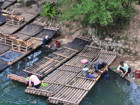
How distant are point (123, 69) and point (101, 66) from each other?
4.26 ft

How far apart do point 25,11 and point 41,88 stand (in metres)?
11.3

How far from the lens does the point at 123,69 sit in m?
14.8

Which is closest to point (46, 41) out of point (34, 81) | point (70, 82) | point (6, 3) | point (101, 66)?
point (70, 82)

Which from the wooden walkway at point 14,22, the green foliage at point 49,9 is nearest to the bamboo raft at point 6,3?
the wooden walkway at point 14,22

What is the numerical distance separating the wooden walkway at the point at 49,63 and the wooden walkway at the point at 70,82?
0.42 metres

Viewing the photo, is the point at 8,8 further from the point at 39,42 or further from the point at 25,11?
the point at 39,42

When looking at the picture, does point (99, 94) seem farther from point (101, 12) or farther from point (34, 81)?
point (101, 12)

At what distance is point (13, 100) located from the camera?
13.5 meters

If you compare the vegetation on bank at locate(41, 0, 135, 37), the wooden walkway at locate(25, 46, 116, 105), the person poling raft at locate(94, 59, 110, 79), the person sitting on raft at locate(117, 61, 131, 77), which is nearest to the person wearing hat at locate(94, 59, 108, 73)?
the person poling raft at locate(94, 59, 110, 79)

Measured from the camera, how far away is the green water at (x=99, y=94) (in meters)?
13.3

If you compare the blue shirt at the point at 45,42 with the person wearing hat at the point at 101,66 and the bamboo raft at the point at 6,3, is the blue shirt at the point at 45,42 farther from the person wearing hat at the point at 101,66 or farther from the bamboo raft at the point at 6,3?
the bamboo raft at the point at 6,3

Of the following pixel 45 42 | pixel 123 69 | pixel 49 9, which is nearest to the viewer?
pixel 123 69

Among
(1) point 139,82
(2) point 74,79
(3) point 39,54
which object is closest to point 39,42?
(3) point 39,54

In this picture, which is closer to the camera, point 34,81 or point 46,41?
point 34,81
